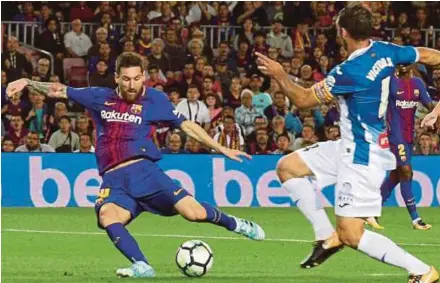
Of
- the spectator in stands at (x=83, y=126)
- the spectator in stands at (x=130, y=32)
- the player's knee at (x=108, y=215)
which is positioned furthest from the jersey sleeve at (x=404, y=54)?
the spectator in stands at (x=130, y=32)

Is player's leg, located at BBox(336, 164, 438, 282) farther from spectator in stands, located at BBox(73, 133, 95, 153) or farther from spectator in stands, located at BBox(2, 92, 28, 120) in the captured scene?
spectator in stands, located at BBox(2, 92, 28, 120)

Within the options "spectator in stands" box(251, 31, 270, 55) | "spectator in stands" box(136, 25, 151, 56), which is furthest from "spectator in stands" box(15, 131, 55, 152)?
"spectator in stands" box(251, 31, 270, 55)

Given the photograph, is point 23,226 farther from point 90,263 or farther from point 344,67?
point 344,67

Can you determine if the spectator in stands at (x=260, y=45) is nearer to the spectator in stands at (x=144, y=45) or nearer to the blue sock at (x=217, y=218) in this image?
the spectator in stands at (x=144, y=45)

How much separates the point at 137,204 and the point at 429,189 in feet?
31.5

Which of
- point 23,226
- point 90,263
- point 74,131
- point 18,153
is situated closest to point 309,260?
point 90,263

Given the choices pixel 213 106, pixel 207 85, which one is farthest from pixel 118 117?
pixel 207 85

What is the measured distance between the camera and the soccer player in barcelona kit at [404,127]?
15391 millimetres

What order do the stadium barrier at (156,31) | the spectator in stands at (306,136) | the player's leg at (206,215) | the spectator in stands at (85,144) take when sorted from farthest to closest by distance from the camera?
the stadium barrier at (156,31), the spectator in stands at (306,136), the spectator in stands at (85,144), the player's leg at (206,215)

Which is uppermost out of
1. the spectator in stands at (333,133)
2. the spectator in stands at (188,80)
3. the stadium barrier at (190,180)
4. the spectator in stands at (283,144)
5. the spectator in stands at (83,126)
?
the spectator in stands at (188,80)

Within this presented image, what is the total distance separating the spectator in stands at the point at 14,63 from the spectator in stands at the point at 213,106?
120 inches

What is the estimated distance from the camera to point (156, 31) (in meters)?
23.6

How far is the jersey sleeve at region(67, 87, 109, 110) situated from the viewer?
1062cm

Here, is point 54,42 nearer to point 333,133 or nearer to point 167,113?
point 333,133
